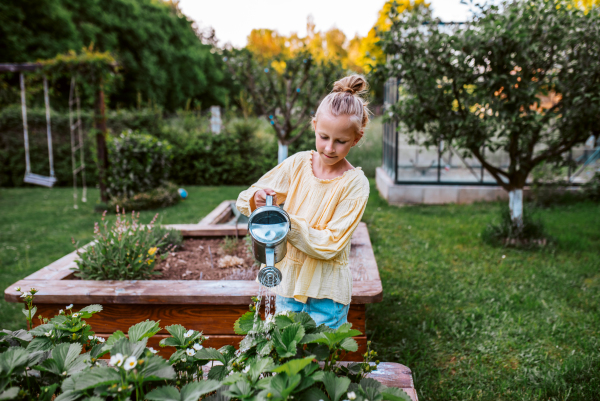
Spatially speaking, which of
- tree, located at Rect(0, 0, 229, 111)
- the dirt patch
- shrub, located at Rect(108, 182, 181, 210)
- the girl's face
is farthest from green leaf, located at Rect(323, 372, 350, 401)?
tree, located at Rect(0, 0, 229, 111)

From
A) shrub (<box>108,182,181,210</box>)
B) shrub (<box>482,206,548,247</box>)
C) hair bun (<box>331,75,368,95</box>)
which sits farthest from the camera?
shrub (<box>108,182,181,210</box>)

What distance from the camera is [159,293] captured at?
90.9 inches

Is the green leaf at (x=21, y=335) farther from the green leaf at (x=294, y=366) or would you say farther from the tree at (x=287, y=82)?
the tree at (x=287, y=82)

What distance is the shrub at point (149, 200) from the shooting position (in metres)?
6.89

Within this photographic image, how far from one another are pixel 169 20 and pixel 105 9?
510 cm

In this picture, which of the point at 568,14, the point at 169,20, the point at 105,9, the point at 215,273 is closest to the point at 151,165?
the point at 215,273

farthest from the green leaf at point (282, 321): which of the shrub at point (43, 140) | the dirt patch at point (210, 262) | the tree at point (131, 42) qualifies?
the tree at point (131, 42)

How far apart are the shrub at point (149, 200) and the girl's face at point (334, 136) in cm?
609

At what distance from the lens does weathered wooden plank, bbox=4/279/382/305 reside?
89.7 inches

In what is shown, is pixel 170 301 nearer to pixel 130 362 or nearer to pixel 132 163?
pixel 130 362

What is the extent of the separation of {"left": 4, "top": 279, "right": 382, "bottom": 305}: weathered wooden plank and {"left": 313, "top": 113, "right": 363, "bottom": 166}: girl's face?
40.2 inches

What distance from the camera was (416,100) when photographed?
4363 millimetres

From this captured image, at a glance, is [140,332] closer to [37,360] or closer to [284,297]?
[37,360]

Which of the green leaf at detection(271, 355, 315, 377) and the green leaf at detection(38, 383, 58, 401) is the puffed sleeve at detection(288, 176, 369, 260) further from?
the green leaf at detection(38, 383, 58, 401)
